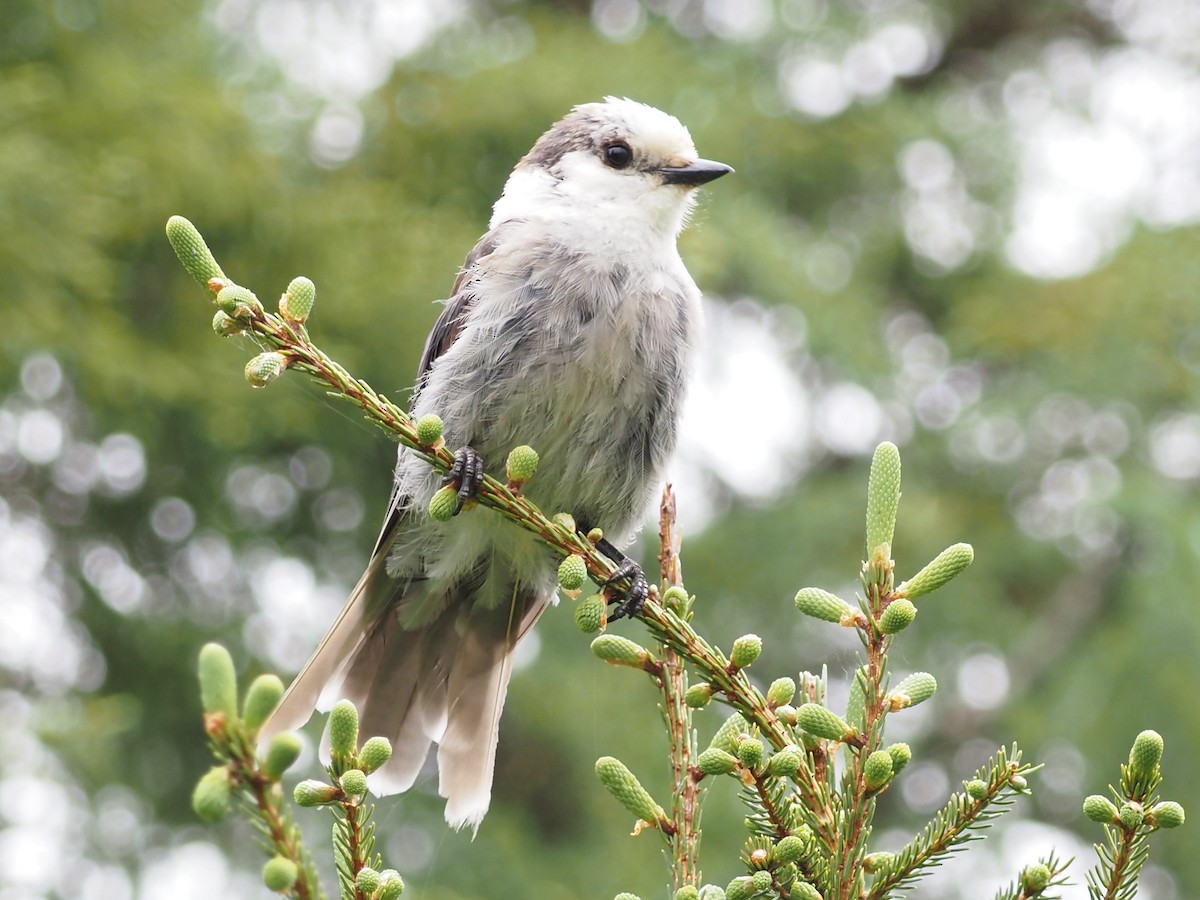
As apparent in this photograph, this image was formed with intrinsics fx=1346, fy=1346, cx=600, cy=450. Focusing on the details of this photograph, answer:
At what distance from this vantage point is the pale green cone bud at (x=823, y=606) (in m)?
1.54

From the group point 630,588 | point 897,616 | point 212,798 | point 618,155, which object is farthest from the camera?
point 618,155

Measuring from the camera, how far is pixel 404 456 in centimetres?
302

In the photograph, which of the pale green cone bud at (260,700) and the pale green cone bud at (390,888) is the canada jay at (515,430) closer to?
the pale green cone bud at (390,888)

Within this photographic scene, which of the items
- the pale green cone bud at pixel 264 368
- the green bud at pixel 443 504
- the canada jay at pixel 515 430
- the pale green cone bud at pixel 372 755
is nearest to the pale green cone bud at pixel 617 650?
the green bud at pixel 443 504

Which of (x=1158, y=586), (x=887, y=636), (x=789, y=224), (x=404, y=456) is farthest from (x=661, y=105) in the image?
(x=887, y=636)

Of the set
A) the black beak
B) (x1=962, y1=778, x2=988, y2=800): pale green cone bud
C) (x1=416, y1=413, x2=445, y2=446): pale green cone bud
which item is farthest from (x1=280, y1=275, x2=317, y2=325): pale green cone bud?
the black beak

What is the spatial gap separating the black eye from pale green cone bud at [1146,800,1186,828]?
229cm

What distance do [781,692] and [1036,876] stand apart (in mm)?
351

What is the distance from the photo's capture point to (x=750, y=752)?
1.52m

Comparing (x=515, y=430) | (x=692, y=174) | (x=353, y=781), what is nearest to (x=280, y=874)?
(x=353, y=781)

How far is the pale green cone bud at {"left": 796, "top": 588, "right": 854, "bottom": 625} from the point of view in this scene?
1545 millimetres

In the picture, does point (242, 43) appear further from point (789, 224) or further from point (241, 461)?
point (789, 224)

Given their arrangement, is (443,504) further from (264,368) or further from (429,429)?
(264,368)

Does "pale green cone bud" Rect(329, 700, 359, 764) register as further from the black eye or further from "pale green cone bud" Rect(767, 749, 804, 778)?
the black eye
